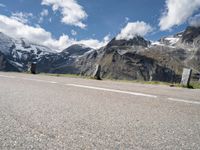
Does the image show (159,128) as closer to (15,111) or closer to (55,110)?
(55,110)

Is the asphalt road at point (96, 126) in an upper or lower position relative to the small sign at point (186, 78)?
lower

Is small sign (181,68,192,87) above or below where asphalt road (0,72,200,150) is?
above

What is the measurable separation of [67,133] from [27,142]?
60 cm

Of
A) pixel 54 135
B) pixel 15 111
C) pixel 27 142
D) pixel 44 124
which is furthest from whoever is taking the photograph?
pixel 15 111

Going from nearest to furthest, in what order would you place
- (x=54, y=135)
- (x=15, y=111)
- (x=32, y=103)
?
(x=54, y=135) < (x=15, y=111) < (x=32, y=103)

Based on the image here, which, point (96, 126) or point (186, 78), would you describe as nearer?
point (96, 126)

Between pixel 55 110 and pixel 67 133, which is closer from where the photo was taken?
pixel 67 133

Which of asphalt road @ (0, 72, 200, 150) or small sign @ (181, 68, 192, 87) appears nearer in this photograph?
asphalt road @ (0, 72, 200, 150)

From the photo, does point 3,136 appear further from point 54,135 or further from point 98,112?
point 98,112

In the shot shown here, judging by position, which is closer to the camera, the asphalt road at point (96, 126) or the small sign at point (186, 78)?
the asphalt road at point (96, 126)

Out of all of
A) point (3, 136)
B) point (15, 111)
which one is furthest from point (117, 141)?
point (15, 111)

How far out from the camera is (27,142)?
2895 mm

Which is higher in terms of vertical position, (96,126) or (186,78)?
(186,78)

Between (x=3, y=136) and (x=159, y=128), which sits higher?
(x=159, y=128)
